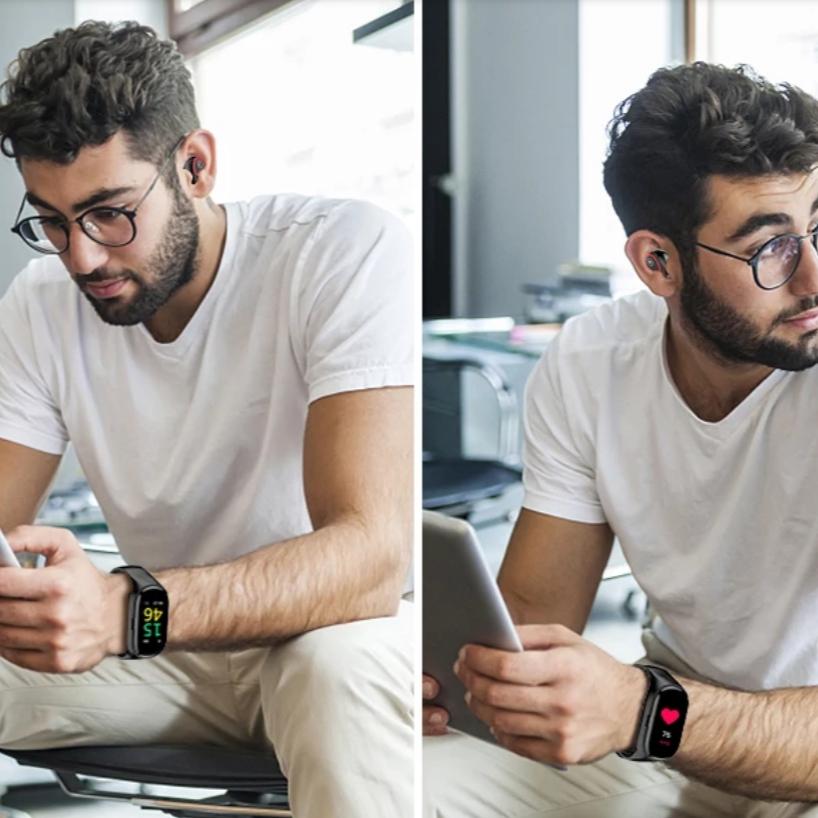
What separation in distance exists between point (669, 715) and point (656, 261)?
1.67 feet

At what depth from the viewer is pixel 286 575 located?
146 centimetres

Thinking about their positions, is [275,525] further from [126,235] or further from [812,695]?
[812,695]

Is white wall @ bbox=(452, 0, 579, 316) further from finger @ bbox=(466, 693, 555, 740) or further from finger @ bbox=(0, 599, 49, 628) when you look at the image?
finger @ bbox=(0, 599, 49, 628)

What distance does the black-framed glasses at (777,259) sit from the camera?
1.35 m

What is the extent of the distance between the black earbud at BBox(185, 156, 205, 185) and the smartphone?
0.46m

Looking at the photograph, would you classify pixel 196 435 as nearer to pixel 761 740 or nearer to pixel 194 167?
pixel 194 167

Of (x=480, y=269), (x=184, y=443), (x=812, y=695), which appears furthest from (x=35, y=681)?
(x=480, y=269)

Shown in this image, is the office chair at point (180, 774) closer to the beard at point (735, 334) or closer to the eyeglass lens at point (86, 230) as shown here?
the eyeglass lens at point (86, 230)

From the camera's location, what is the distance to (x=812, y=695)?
142cm

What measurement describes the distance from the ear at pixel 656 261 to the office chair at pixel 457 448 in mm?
347

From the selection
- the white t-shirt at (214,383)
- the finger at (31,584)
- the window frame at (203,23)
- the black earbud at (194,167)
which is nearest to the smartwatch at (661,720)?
the white t-shirt at (214,383)

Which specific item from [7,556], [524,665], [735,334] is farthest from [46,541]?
[735,334]

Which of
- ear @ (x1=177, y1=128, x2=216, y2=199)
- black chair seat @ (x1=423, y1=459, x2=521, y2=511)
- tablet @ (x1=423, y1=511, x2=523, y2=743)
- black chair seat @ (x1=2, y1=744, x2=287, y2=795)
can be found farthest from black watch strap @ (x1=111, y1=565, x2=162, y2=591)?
black chair seat @ (x1=423, y1=459, x2=521, y2=511)

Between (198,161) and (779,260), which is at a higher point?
(198,161)
